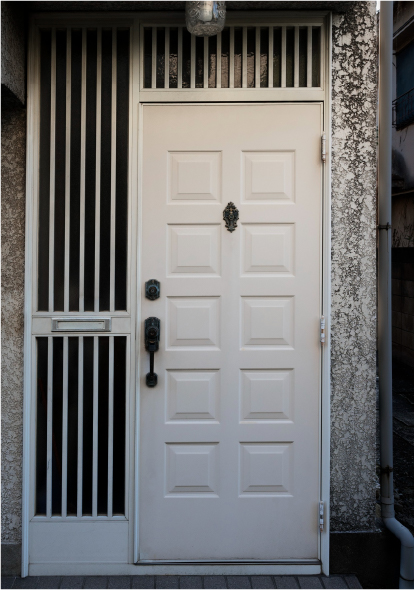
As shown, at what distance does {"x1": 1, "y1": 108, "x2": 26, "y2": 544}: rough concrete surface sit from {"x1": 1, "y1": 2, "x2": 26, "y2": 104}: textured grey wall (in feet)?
0.61

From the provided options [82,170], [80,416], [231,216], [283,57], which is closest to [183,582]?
[80,416]

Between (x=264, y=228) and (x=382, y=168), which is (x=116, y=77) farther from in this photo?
(x=382, y=168)

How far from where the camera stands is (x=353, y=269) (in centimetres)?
287

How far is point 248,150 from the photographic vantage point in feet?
9.39

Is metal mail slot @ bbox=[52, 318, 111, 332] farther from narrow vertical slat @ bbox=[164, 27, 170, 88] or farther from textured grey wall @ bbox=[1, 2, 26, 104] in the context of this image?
narrow vertical slat @ bbox=[164, 27, 170, 88]

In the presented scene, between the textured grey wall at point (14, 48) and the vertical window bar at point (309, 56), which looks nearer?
the textured grey wall at point (14, 48)

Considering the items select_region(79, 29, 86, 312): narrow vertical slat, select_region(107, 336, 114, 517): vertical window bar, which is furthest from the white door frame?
select_region(79, 29, 86, 312): narrow vertical slat

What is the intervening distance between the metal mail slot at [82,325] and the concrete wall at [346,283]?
0.79ft

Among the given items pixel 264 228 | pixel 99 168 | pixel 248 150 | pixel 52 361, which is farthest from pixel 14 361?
pixel 248 150

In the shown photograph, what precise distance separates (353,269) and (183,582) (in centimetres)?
214

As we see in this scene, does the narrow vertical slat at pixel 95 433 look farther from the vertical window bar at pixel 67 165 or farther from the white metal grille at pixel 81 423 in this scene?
the vertical window bar at pixel 67 165

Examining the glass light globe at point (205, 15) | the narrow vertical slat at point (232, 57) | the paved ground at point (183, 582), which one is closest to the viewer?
the glass light globe at point (205, 15)

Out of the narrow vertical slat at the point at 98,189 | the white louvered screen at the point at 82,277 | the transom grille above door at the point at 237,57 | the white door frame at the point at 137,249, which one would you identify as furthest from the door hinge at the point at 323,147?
the narrow vertical slat at the point at 98,189

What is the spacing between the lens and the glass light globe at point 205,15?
239cm
